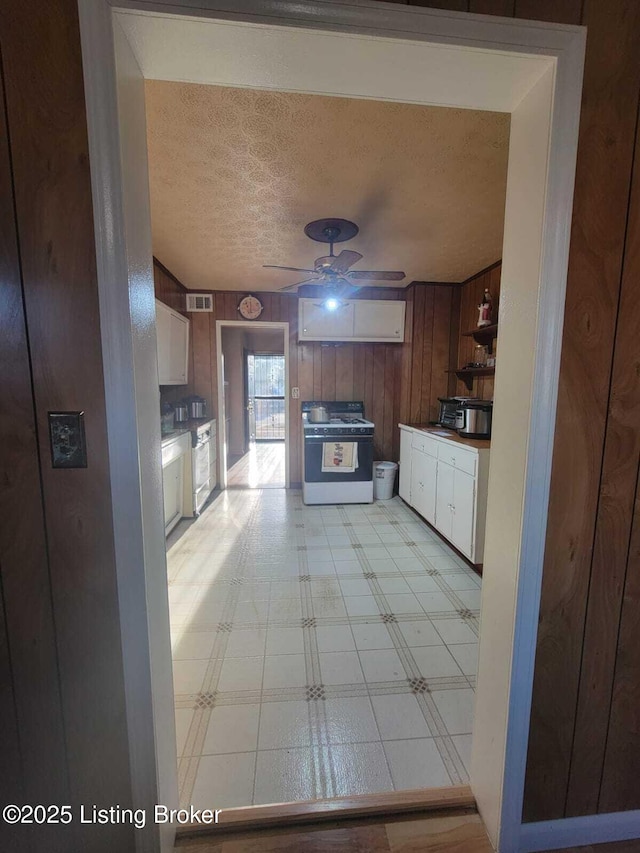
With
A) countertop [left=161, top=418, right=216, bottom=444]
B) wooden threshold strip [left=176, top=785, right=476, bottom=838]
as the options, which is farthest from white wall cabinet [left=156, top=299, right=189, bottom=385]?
wooden threshold strip [left=176, top=785, right=476, bottom=838]

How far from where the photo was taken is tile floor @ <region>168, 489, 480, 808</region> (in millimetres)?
1165

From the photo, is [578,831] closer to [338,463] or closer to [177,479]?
[338,463]

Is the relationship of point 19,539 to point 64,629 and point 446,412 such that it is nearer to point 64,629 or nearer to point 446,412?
point 64,629

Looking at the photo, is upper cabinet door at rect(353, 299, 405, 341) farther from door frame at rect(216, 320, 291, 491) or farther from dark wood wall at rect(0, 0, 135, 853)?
dark wood wall at rect(0, 0, 135, 853)

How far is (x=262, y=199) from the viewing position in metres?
2.01

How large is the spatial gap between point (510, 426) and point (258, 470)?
15.4 feet

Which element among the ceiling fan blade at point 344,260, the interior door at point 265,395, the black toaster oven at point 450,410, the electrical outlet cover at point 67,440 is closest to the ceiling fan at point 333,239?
the ceiling fan blade at point 344,260

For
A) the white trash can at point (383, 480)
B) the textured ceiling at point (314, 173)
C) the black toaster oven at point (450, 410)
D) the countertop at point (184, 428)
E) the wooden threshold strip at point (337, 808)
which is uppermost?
the textured ceiling at point (314, 173)

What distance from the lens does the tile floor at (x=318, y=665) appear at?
117 centimetres

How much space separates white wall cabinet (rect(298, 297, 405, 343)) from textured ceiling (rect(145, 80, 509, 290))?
1.00 m

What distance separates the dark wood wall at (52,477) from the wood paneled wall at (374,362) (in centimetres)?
296

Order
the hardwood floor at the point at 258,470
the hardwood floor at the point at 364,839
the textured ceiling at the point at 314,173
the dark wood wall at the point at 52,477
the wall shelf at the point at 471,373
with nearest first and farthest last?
the dark wood wall at the point at 52,477 < the hardwood floor at the point at 364,839 < the textured ceiling at the point at 314,173 < the wall shelf at the point at 471,373 < the hardwood floor at the point at 258,470

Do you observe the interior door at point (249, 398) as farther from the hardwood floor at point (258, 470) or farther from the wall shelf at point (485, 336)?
the wall shelf at point (485, 336)

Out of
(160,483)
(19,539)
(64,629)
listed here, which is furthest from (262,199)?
(64,629)
